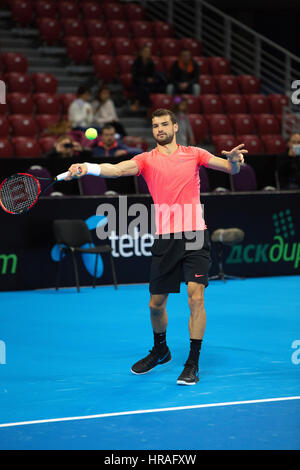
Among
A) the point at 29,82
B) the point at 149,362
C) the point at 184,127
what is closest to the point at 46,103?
the point at 29,82

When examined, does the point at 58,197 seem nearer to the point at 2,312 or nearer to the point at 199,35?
the point at 2,312

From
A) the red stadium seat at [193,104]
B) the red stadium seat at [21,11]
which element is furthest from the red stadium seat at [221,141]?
the red stadium seat at [21,11]

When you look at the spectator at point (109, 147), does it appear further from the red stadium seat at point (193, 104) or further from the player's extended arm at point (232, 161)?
the player's extended arm at point (232, 161)

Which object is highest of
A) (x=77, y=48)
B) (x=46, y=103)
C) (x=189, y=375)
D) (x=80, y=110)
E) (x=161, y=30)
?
(x=161, y=30)

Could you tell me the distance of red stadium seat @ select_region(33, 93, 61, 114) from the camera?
1454cm

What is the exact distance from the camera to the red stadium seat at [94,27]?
1675cm

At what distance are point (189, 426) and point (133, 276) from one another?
23.5 ft

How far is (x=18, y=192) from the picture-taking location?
587 cm

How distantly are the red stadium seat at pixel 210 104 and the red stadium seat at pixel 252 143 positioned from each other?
1.00 metres

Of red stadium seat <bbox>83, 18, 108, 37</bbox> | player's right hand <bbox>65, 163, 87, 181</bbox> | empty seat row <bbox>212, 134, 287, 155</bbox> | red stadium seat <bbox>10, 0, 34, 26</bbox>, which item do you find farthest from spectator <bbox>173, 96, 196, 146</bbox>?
player's right hand <bbox>65, 163, 87, 181</bbox>

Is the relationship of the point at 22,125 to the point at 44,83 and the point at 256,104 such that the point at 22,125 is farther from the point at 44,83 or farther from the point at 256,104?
the point at 256,104

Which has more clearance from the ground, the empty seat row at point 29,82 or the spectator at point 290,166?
the empty seat row at point 29,82

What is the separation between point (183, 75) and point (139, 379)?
10.8m

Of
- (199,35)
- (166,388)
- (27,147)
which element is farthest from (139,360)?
(199,35)
